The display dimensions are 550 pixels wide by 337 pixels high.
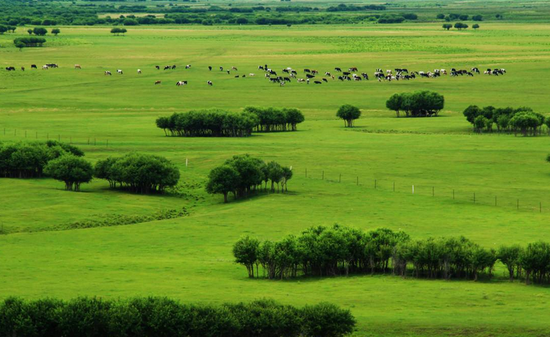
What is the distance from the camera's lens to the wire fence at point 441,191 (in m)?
101

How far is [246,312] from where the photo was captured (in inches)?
2395

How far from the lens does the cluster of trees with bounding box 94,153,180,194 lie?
109562 mm

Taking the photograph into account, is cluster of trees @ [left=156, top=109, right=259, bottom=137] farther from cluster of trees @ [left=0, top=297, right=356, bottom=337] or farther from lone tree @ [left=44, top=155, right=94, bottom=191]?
cluster of trees @ [left=0, top=297, right=356, bottom=337]

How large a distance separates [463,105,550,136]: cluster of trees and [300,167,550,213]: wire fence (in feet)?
126

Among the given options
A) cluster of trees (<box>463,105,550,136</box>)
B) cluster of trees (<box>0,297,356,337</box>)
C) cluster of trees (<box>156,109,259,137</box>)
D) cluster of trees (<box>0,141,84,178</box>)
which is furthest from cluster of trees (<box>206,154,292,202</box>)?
cluster of trees (<box>463,105,550,136</box>)

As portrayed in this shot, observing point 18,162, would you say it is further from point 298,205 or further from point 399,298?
point 399,298

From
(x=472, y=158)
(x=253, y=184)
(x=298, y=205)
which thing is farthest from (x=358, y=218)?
(x=472, y=158)

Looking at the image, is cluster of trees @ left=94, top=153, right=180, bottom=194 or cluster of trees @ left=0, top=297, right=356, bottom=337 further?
cluster of trees @ left=94, top=153, right=180, bottom=194

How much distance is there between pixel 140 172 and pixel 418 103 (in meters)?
73.0

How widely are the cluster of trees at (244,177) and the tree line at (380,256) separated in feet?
89.4

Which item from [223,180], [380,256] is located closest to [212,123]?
[223,180]

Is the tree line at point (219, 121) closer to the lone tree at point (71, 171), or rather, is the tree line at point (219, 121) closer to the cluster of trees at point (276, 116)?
the cluster of trees at point (276, 116)

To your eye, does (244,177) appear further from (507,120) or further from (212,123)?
(507,120)

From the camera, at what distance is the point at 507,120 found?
488 ft
